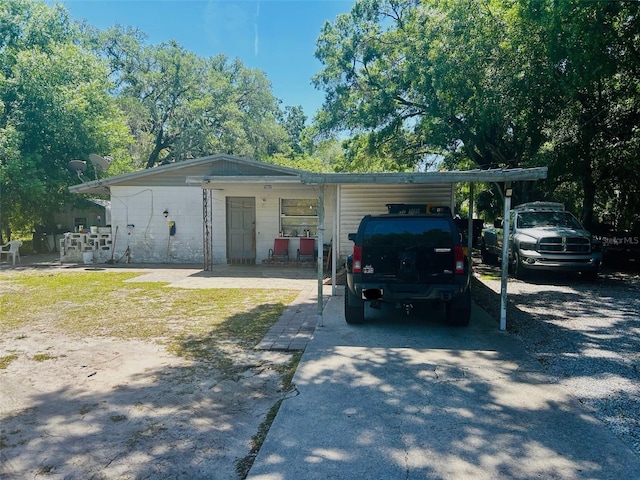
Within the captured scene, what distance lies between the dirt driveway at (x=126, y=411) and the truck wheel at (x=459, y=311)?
2517mm

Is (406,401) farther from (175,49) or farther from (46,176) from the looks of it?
(175,49)

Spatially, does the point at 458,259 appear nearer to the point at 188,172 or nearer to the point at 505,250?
the point at 505,250

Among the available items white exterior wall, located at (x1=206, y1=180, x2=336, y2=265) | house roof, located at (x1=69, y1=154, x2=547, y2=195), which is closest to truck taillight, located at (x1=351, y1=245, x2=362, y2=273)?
house roof, located at (x1=69, y1=154, x2=547, y2=195)

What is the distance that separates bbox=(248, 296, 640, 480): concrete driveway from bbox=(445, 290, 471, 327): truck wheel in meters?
0.80

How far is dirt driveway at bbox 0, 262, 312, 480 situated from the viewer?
2.82 metres

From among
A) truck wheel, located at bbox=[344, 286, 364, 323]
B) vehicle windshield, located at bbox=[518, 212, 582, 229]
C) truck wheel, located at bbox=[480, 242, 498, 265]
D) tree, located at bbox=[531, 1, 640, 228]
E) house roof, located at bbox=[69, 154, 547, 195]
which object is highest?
tree, located at bbox=[531, 1, 640, 228]

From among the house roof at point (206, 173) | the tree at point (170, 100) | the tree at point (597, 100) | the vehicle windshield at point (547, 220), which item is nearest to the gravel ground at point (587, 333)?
the vehicle windshield at point (547, 220)

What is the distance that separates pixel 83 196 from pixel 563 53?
18645 mm

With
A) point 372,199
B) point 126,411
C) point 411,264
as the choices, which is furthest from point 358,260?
point 372,199

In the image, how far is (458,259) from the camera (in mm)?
5602

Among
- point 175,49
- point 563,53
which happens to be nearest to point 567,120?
point 563,53

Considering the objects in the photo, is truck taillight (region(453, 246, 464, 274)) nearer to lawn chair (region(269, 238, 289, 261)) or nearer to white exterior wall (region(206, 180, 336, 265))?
white exterior wall (region(206, 180, 336, 265))

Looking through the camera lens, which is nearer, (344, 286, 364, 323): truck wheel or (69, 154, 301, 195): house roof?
(344, 286, 364, 323): truck wheel

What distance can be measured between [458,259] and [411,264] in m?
0.63
